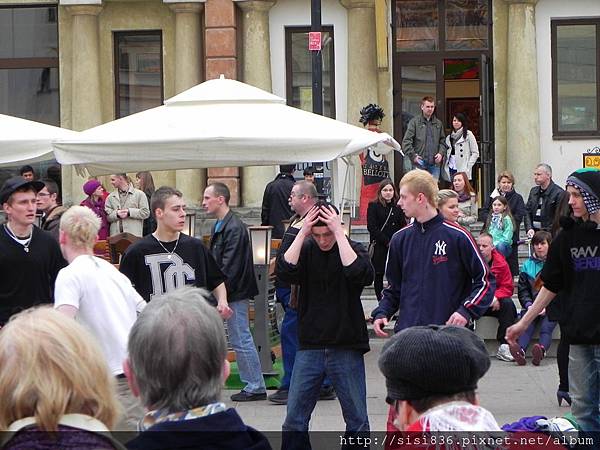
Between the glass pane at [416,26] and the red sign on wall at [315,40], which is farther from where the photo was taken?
the glass pane at [416,26]

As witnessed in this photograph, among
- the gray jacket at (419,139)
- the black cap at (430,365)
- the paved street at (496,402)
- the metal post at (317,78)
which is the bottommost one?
the paved street at (496,402)

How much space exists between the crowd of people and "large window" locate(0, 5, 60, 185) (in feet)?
17.7

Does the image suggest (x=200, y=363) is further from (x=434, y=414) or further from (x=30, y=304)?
(x=30, y=304)

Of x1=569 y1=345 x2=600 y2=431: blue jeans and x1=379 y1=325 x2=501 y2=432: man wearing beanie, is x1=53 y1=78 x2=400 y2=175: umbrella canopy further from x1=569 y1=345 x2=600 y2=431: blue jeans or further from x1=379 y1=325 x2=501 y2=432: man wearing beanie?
x1=379 y1=325 x2=501 y2=432: man wearing beanie

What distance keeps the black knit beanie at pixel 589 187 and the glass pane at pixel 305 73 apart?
1301 cm

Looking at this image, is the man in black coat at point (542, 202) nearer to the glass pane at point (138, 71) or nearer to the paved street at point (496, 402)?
the paved street at point (496, 402)

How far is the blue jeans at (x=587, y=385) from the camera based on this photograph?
7.65 meters

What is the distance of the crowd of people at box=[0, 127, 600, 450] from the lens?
3287 millimetres

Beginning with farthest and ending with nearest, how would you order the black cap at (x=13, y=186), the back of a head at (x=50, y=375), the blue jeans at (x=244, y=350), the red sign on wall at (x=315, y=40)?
the red sign on wall at (x=315, y=40) < the blue jeans at (x=244, y=350) < the black cap at (x=13, y=186) < the back of a head at (x=50, y=375)

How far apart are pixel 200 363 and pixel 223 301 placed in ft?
18.4

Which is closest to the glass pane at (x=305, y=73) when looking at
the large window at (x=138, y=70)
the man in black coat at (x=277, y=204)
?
the large window at (x=138, y=70)

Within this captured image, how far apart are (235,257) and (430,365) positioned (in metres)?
7.31

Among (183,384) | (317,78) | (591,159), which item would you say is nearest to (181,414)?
(183,384)

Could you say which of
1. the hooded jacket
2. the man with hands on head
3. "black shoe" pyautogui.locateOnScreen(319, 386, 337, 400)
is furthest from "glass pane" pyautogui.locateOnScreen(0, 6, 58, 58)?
the hooded jacket
